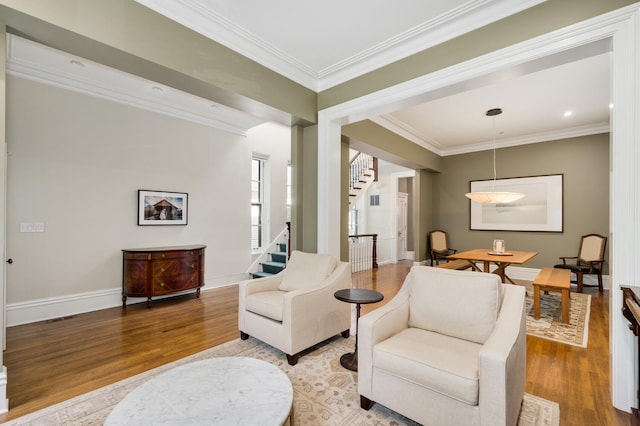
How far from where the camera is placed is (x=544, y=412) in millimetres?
1961

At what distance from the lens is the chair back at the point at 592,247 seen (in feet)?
17.3

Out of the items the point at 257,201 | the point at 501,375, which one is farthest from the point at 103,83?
the point at 501,375

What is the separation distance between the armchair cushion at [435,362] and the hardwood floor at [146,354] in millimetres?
829

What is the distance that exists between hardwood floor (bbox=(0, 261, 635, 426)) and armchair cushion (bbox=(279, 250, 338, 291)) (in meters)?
0.86

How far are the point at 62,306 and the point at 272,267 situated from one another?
309 centimetres

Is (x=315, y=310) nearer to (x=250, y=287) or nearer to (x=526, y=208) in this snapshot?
(x=250, y=287)

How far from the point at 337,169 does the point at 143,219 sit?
312 cm

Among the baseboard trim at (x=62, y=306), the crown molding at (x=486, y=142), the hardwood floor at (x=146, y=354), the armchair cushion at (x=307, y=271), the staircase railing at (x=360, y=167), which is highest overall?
the crown molding at (x=486, y=142)

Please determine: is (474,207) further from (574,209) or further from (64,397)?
(64,397)

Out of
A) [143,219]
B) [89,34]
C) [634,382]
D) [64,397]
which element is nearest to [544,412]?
[634,382]

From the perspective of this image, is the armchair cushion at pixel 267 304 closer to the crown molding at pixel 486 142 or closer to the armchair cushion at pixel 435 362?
the armchair cushion at pixel 435 362

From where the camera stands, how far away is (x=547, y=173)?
6199 mm

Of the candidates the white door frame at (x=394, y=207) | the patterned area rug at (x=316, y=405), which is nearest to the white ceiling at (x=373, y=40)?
the patterned area rug at (x=316, y=405)

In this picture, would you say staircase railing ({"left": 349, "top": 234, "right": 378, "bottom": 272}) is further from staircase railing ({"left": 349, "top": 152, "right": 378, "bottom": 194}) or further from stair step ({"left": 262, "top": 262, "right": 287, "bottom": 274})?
stair step ({"left": 262, "top": 262, "right": 287, "bottom": 274})
